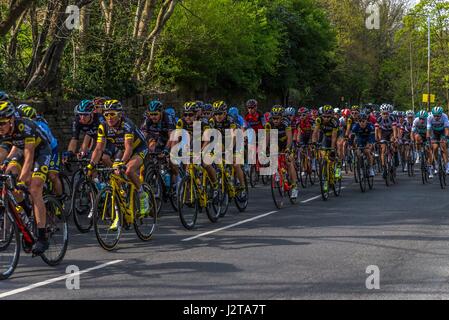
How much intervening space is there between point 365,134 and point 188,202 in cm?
815

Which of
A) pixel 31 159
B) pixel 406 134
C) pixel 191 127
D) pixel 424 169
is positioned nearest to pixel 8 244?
pixel 31 159

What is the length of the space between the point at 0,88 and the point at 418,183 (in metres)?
11.3

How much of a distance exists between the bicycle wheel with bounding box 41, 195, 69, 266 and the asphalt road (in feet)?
0.57

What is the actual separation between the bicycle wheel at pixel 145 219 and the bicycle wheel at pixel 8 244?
2.34 m

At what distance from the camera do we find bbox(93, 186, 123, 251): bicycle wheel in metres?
9.41

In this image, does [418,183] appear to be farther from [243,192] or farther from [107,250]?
[107,250]

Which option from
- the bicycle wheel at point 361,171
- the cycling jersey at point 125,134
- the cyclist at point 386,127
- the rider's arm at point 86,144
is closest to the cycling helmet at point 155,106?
the rider's arm at point 86,144

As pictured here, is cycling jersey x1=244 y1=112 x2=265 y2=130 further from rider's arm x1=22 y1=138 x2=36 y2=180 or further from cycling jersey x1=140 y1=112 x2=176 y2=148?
rider's arm x1=22 y1=138 x2=36 y2=180

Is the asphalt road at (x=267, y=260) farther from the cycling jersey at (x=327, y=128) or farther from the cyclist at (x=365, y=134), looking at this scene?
the cyclist at (x=365, y=134)

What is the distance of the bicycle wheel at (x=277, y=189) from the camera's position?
1414 centimetres

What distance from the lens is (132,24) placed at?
26.2 m

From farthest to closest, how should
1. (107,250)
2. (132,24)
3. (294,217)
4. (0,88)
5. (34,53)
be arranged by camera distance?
(132,24) → (34,53) → (0,88) → (294,217) → (107,250)

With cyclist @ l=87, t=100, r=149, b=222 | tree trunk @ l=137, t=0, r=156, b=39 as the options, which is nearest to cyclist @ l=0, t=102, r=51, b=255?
cyclist @ l=87, t=100, r=149, b=222
